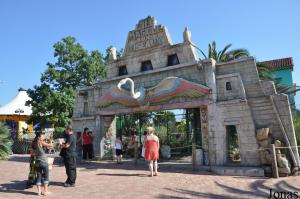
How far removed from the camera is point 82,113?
16969 mm

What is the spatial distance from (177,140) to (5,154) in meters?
10.1

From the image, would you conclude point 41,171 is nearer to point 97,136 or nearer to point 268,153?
point 268,153

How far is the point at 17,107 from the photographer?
3256cm

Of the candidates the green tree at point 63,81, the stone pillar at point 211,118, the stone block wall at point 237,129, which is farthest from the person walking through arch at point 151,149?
the green tree at point 63,81

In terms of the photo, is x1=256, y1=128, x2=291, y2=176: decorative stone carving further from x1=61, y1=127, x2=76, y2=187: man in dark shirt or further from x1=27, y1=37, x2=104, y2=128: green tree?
x1=27, y1=37, x2=104, y2=128: green tree

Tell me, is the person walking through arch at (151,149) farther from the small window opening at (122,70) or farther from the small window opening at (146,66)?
the small window opening at (122,70)

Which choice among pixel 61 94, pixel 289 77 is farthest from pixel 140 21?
pixel 289 77

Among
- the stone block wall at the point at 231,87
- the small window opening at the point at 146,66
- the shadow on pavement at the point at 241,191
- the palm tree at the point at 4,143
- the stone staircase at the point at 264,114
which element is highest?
the small window opening at the point at 146,66

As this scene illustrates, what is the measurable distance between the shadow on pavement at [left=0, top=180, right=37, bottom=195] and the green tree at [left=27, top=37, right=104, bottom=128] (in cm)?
1502

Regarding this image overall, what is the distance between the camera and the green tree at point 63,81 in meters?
23.7

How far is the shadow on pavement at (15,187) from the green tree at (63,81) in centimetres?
1502

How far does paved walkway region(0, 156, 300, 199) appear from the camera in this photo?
24.4 feet

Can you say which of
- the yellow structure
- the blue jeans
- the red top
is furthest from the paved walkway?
the yellow structure

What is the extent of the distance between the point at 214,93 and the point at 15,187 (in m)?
7.81
